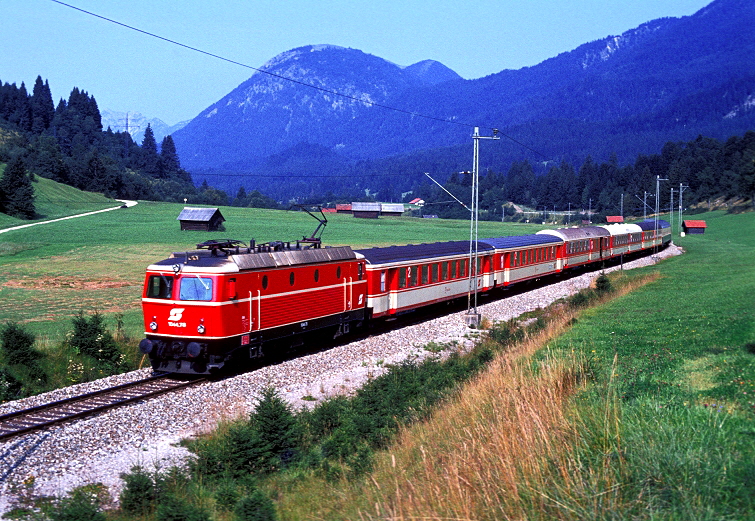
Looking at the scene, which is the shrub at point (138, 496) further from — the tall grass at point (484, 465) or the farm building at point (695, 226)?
the farm building at point (695, 226)

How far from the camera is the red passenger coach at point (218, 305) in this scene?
66.9 ft

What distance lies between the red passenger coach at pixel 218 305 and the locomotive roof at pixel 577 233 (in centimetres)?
3270

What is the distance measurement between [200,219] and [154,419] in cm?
7672

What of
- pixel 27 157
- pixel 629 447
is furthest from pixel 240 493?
pixel 27 157

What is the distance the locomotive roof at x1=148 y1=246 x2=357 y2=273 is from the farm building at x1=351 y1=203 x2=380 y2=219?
128m

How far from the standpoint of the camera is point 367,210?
501ft

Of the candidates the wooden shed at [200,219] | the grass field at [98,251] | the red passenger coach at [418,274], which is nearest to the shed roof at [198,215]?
the wooden shed at [200,219]

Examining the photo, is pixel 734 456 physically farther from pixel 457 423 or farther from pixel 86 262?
pixel 86 262

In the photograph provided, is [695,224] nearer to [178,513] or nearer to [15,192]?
[15,192]

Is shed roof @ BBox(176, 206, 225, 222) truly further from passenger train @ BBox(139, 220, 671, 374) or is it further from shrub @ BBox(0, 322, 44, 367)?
shrub @ BBox(0, 322, 44, 367)

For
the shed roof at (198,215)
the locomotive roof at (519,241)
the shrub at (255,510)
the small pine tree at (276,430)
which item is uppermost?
the shed roof at (198,215)

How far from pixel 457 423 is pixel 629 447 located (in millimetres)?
4042

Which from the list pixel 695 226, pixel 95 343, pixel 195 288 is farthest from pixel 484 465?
pixel 695 226

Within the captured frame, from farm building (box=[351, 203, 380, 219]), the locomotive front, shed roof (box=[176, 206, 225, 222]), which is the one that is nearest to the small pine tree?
the locomotive front
